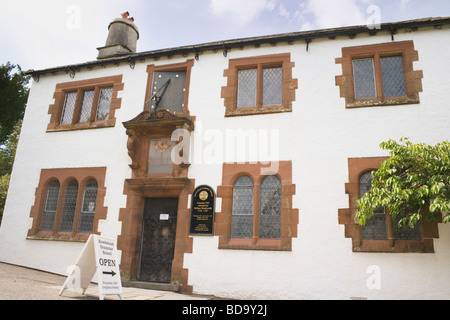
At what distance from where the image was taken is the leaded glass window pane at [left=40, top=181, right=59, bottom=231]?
1102 cm

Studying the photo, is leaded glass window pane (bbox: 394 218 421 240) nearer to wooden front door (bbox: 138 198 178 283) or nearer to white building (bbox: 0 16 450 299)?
white building (bbox: 0 16 450 299)

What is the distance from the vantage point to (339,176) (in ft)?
28.7

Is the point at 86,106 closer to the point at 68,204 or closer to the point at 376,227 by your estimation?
the point at 68,204

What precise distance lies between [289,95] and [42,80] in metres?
8.64

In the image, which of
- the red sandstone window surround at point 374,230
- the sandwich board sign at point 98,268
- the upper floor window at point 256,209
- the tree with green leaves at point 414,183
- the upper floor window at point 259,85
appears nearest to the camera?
the sandwich board sign at point 98,268

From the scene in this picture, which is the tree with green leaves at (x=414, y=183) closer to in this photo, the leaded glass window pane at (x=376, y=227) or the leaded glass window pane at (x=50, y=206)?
the leaded glass window pane at (x=376, y=227)

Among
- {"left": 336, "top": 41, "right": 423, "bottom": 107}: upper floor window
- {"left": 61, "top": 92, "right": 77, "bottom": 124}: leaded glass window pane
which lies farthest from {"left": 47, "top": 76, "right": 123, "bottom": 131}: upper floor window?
{"left": 336, "top": 41, "right": 423, "bottom": 107}: upper floor window

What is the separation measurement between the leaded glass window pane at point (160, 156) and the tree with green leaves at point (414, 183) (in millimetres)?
5208

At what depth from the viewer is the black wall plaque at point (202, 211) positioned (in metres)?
9.29

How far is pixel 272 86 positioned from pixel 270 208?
3.46 metres

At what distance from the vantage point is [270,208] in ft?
30.0

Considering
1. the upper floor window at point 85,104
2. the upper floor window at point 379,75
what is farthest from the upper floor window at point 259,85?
the upper floor window at point 85,104
